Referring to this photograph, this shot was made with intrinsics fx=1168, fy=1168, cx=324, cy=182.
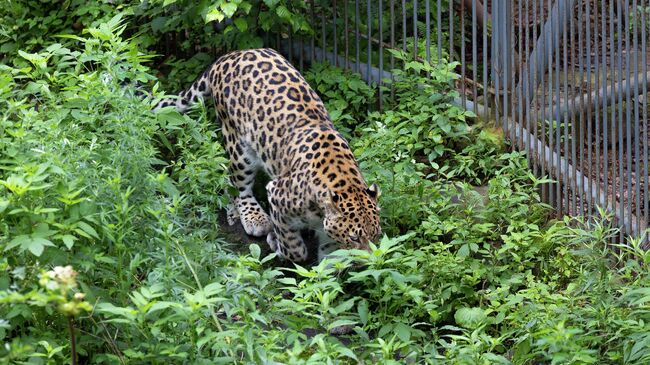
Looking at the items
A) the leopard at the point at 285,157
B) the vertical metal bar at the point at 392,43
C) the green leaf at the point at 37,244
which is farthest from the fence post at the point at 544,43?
the green leaf at the point at 37,244

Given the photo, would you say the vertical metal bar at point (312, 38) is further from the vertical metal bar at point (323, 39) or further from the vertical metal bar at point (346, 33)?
the vertical metal bar at point (346, 33)

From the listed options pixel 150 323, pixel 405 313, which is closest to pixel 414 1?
pixel 405 313

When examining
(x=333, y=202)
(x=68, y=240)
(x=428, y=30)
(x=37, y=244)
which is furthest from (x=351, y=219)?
(x=37, y=244)

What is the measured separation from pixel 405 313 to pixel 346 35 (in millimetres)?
3422

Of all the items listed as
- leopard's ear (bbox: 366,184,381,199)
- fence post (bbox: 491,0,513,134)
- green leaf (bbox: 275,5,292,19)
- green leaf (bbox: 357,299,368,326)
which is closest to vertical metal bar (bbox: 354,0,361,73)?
green leaf (bbox: 275,5,292,19)

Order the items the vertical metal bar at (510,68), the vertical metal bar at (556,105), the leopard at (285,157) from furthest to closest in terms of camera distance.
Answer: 1. the vertical metal bar at (510,68)
2. the vertical metal bar at (556,105)
3. the leopard at (285,157)

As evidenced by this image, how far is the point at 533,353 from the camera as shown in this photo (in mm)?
6789

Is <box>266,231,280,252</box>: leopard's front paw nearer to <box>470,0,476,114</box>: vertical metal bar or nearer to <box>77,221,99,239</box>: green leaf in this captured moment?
A: <box>470,0,476,114</box>: vertical metal bar

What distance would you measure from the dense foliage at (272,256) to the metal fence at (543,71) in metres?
0.20

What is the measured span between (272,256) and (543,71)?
142 inches

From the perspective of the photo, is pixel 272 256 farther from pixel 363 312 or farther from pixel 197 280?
pixel 197 280

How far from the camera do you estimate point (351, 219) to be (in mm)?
7984

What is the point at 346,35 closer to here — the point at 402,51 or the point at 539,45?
the point at 402,51

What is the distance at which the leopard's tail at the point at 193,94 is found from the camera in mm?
9500
